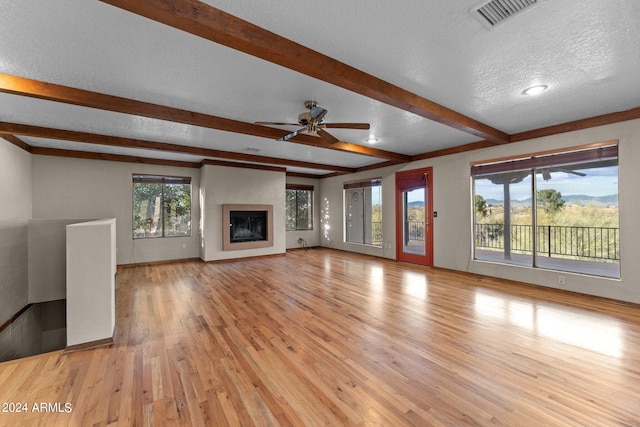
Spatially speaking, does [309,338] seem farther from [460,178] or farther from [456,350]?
[460,178]

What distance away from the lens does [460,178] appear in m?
5.36

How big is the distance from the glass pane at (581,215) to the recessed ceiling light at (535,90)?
2.09 meters

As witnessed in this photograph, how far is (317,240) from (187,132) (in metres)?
5.83

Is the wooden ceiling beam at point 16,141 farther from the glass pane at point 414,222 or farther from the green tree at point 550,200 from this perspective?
the green tree at point 550,200

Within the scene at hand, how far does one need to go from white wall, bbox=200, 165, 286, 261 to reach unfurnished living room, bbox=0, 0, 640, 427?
0.34m

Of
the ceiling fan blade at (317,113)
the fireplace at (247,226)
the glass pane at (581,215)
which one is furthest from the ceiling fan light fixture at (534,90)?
the fireplace at (247,226)

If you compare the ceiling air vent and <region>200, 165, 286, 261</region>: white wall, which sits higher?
the ceiling air vent

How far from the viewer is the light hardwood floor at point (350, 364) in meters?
1.65

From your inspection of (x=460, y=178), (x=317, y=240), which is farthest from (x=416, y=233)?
(x=317, y=240)

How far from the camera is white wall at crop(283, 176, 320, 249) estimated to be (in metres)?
8.82

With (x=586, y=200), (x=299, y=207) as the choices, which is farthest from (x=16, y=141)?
(x=586, y=200)

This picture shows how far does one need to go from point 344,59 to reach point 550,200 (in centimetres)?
471

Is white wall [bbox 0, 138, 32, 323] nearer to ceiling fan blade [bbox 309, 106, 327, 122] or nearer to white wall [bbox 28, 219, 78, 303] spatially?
white wall [bbox 28, 219, 78, 303]

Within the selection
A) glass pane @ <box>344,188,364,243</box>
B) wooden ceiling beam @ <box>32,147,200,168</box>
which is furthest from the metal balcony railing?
wooden ceiling beam @ <box>32,147,200,168</box>
